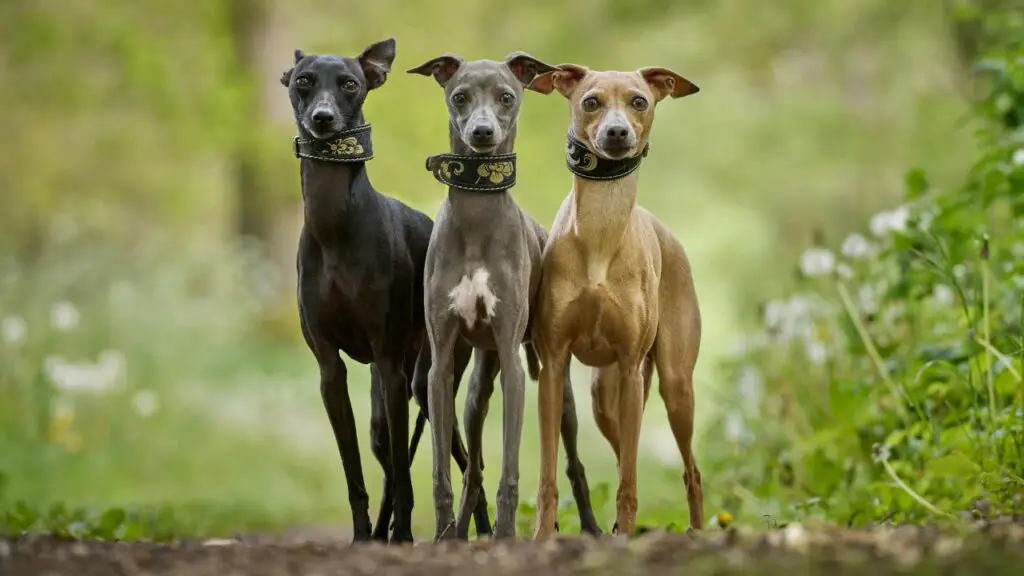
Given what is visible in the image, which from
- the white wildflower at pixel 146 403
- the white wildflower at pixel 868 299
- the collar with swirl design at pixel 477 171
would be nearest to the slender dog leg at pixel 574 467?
the collar with swirl design at pixel 477 171

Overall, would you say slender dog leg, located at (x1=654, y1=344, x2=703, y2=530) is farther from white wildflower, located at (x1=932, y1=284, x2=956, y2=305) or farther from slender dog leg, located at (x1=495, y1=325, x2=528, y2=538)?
white wildflower, located at (x1=932, y1=284, x2=956, y2=305)

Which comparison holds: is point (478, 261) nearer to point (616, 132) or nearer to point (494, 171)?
point (494, 171)

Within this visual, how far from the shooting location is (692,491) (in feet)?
19.0

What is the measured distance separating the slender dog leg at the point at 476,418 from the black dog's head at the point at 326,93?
1080 millimetres

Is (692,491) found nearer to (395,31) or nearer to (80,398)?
(80,398)

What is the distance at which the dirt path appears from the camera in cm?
369

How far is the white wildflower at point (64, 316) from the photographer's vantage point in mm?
10969

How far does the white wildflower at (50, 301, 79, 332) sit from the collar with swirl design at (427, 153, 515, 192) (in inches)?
257

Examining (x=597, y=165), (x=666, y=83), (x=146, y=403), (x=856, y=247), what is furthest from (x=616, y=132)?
(x=146, y=403)

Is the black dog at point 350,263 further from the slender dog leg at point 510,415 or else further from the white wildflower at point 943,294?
the white wildflower at point 943,294

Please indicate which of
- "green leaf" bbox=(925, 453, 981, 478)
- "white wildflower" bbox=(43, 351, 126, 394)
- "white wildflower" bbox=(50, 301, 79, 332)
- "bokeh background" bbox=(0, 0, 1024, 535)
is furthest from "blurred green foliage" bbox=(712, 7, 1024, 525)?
"white wildflower" bbox=(50, 301, 79, 332)

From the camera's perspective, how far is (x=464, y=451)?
19.1 ft

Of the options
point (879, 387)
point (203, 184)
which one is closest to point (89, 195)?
point (203, 184)

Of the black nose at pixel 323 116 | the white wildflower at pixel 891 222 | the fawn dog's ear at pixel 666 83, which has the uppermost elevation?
the fawn dog's ear at pixel 666 83
